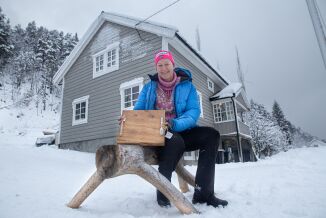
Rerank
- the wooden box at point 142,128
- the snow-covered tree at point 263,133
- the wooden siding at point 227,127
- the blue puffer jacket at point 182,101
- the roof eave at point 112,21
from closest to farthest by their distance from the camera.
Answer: the wooden box at point 142,128 < the blue puffer jacket at point 182,101 < the roof eave at point 112,21 < the wooden siding at point 227,127 < the snow-covered tree at point 263,133

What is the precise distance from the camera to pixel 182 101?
2471 millimetres

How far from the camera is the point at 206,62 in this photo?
1223 centimetres

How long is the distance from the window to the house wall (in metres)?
6.60

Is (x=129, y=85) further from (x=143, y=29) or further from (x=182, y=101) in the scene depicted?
(x=182, y=101)

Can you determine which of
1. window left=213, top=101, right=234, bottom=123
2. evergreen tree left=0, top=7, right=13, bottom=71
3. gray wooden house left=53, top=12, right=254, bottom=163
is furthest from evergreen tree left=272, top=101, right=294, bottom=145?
evergreen tree left=0, top=7, right=13, bottom=71

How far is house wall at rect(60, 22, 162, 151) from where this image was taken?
32.7ft

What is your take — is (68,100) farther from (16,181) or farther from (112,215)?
(112,215)

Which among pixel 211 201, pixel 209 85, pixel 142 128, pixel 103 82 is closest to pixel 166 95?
pixel 142 128

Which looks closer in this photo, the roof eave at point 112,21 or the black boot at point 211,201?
the black boot at point 211,201

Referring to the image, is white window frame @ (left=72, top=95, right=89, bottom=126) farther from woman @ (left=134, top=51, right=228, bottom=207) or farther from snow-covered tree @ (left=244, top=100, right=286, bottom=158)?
snow-covered tree @ (left=244, top=100, right=286, bottom=158)

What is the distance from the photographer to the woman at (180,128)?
6.92 feet

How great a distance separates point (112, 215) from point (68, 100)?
12326 millimetres

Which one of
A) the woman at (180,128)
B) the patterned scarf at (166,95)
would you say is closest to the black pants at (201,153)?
the woman at (180,128)

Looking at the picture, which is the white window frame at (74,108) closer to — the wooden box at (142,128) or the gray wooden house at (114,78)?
the gray wooden house at (114,78)
